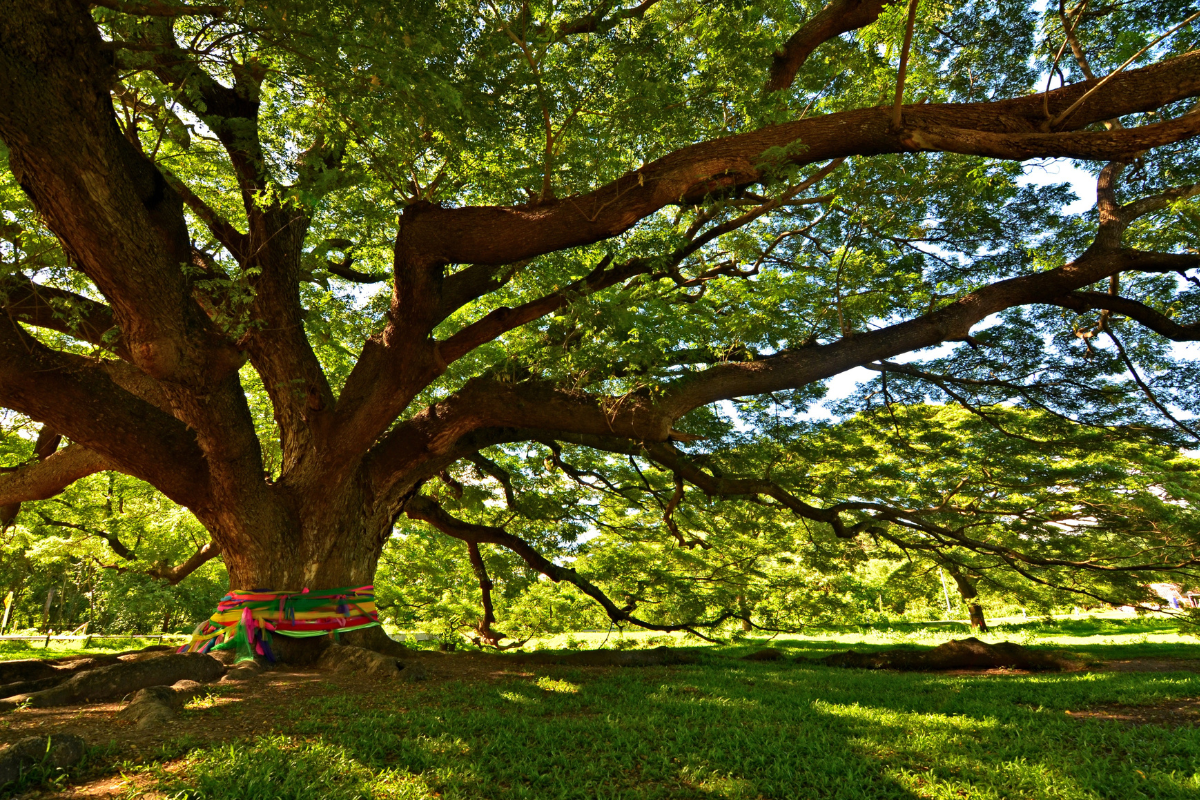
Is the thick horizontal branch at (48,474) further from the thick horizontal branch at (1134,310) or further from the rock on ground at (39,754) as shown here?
the thick horizontal branch at (1134,310)

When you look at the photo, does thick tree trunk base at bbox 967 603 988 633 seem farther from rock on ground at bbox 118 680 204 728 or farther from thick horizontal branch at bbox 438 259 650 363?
rock on ground at bbox 118 680 204 728

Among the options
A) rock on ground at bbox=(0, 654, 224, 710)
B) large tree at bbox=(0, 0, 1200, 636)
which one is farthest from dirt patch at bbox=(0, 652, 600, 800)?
Result: large tree at bbox=(0, 0, 1200, 636)

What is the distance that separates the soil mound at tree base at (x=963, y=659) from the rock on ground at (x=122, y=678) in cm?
770

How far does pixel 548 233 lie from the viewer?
4930 millimetres

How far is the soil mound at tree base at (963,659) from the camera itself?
8.27 m

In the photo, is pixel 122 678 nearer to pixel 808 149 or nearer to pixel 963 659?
pixel 808 149

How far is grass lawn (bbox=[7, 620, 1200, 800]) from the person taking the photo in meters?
2.76

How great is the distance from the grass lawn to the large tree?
2.44 meters

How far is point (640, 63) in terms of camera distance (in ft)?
17.6

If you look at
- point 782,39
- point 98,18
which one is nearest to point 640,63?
point 782,39

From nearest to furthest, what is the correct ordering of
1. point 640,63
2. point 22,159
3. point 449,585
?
point 22,159 < point 640,63 < point 449,585

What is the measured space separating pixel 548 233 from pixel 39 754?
4.23 m

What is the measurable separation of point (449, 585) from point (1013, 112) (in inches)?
496

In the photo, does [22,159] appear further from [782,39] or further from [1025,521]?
[1025,521]
